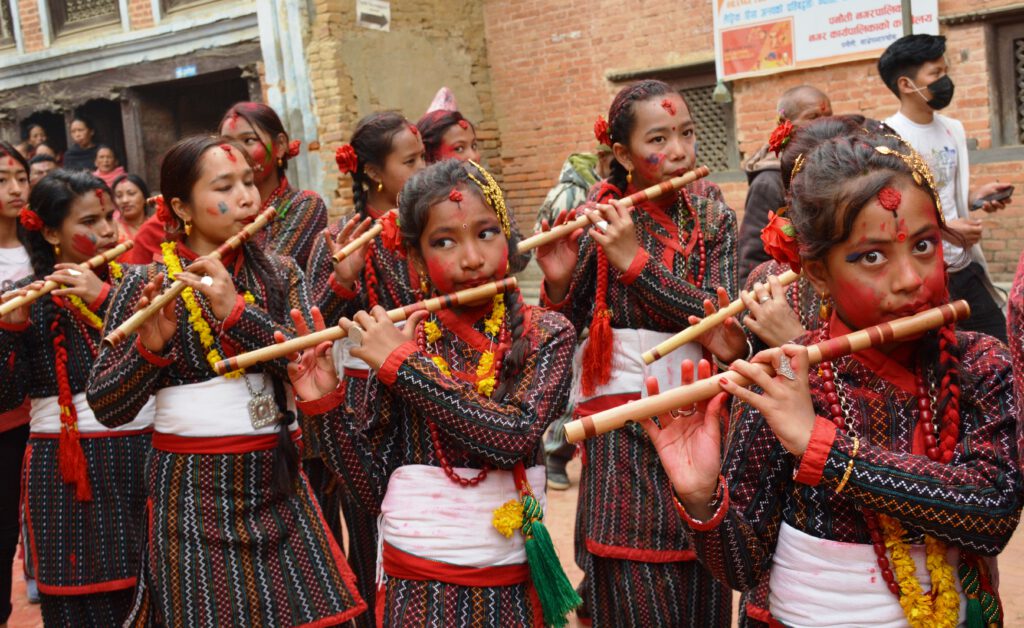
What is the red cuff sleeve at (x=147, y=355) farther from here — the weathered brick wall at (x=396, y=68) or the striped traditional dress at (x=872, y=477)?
the weathered brick wall at (x=396, y=68)

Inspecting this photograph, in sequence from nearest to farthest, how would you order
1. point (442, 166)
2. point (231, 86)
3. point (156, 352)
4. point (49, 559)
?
point (442, 166)
point (156, 352)
point (49, 559)
point (231, 86)

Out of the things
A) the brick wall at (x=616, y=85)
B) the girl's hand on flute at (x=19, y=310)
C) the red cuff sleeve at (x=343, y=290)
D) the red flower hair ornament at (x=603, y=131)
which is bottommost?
the red cuff sleeve at (x=343, y=290)

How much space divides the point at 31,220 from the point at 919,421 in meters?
3.60

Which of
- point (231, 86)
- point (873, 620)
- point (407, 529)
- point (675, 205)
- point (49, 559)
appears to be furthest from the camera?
point (231, 86)

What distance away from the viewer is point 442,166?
9.55 ft

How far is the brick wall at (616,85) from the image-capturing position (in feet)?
26.2

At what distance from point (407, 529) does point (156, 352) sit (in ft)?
3.54

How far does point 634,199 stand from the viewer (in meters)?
3.65

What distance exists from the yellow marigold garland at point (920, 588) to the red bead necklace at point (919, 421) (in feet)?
0.05

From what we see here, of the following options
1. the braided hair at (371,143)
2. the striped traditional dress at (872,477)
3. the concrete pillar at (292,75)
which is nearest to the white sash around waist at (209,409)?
the braided hair at (371,143)

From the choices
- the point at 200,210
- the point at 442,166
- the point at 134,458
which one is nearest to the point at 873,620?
the point at 442,166

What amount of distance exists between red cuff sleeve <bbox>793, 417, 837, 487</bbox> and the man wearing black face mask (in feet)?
11.2

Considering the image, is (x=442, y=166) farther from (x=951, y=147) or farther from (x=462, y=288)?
(x=951, y=147)

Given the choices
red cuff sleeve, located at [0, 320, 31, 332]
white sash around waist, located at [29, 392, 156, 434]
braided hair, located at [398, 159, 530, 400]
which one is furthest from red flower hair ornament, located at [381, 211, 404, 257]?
red cuff sleeve, located at [0, 320, 31, 332]
